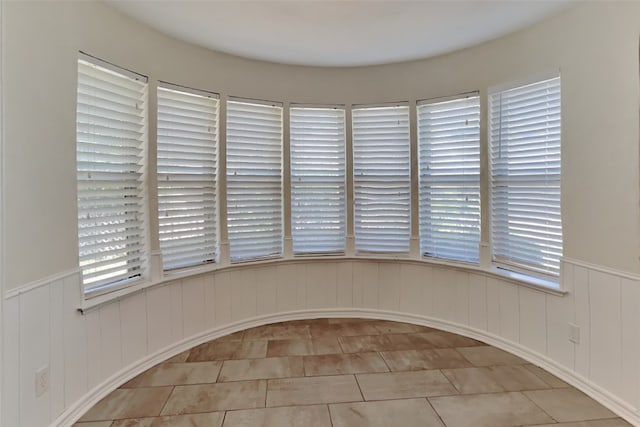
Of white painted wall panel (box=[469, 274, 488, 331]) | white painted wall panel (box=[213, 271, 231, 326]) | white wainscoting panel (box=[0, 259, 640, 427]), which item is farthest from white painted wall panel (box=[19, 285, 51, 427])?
white painted wall panel (box=[469, 274, 488, 331])

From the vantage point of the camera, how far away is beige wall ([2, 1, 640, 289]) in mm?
1744

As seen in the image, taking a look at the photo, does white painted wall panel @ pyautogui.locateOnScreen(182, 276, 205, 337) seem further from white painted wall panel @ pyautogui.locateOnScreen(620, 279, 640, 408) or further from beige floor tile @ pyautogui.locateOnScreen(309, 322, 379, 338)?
white painted wall panel @ pyautogui.locateOnScreen(620, 279, 640, 408)

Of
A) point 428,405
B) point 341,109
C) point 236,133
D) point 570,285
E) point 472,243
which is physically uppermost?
point 341,109

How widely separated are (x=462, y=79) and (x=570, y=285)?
6.22 feet

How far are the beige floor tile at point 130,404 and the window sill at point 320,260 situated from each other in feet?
1.98

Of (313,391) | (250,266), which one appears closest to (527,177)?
(313,391)

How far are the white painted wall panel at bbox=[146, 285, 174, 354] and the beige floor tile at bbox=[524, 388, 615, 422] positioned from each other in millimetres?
2620

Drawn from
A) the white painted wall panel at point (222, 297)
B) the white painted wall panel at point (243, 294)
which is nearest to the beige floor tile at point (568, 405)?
the white painted wall panel at point (243, 294)

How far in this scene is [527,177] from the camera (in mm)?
2754

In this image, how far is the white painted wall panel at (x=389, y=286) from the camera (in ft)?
11.9

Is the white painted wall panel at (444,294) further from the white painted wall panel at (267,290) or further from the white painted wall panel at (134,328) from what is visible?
the white painted wall panel at (134,328)

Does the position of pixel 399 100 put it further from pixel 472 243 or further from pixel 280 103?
pixel 472 243

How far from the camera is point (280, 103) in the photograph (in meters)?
3.50

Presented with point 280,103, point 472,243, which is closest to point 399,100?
point 280,103
